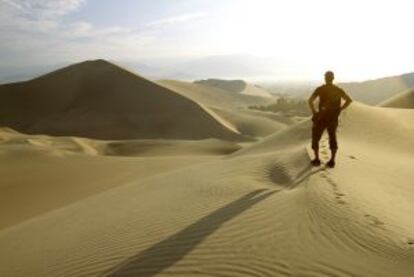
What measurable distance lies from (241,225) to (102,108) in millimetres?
35435

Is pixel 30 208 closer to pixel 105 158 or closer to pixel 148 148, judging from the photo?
pixel 105 158

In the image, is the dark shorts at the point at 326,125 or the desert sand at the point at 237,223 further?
the dark shorts at the point at 326,125

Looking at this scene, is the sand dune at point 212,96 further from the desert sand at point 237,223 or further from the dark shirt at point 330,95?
the dark shirt at point 330,95

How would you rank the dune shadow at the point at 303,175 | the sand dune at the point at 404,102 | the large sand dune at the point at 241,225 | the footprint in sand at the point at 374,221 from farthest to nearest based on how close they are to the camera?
1. the sand dune at the point at 404,102
2. the dune shadow at the point at 303,175
3. the footprint in sand at the point at 374,221
4. the large sand dune at the point at 241,225

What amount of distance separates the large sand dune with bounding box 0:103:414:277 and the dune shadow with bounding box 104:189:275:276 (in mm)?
13

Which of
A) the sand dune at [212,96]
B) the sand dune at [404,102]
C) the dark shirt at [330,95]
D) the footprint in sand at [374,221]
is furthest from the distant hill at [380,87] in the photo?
the footprint in sand at [374,221]

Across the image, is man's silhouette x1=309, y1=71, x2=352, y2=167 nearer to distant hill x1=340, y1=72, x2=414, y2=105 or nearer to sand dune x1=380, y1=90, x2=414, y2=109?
sand dune x1=380, y1=90, x2=414, y2=109

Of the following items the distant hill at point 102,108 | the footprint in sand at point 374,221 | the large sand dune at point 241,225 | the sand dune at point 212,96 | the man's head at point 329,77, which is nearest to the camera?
the large sand dune at point 241,225

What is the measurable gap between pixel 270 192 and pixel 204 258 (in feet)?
8.81

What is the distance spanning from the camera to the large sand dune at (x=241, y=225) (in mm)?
4895

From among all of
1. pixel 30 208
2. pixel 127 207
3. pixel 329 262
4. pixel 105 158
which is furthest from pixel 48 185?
pixel 329 262

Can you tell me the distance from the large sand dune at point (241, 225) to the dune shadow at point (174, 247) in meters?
0.01

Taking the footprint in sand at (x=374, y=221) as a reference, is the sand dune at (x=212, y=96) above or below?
above

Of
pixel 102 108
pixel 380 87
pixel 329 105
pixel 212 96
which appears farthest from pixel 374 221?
pixel 380 87
